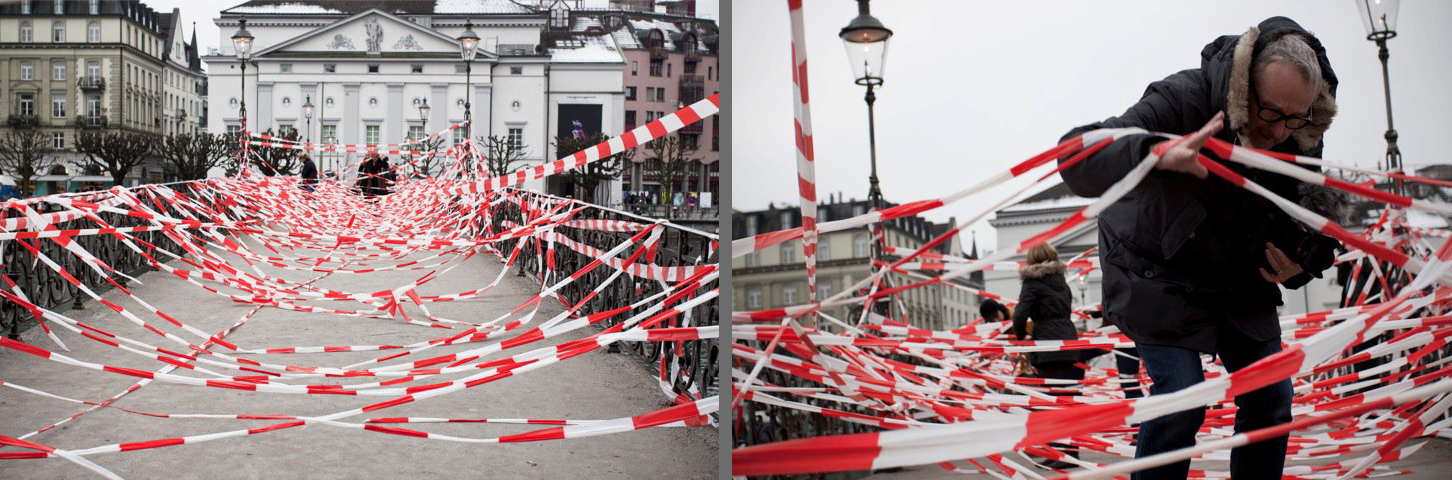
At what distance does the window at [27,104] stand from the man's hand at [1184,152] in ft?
5.07

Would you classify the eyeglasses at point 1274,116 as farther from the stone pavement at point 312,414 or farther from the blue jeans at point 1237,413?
the stone pavement at point 312,414

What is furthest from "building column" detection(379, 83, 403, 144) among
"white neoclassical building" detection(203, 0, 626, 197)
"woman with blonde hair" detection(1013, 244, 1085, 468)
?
"woman with blonde hair" detection(1013, 244, 1085, 468)

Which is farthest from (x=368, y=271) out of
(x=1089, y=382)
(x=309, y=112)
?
(x=1089, y=382)

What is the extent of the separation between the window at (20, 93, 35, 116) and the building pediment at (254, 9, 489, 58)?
1.14 ft

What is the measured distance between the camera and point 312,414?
1.32 metres

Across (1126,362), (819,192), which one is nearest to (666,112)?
(819,192)

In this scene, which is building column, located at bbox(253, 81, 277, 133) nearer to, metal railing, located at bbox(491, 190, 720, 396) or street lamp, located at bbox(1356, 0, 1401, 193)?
metal railing, located at bbox(491, 190, 720, 396)

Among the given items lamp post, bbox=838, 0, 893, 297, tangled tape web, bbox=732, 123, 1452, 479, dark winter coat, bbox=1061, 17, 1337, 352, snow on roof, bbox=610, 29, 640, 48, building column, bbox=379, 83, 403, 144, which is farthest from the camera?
building column, bbox=379, 83, 403, 144

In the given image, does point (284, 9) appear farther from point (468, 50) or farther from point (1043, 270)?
point (1043, 270)

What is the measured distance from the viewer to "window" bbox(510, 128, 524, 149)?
1745 mm

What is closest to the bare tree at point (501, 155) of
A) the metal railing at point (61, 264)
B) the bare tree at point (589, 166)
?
the bare tree at point (589, 166)

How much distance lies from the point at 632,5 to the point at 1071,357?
1.17m

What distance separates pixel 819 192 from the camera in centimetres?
105

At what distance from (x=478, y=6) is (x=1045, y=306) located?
1231mm
